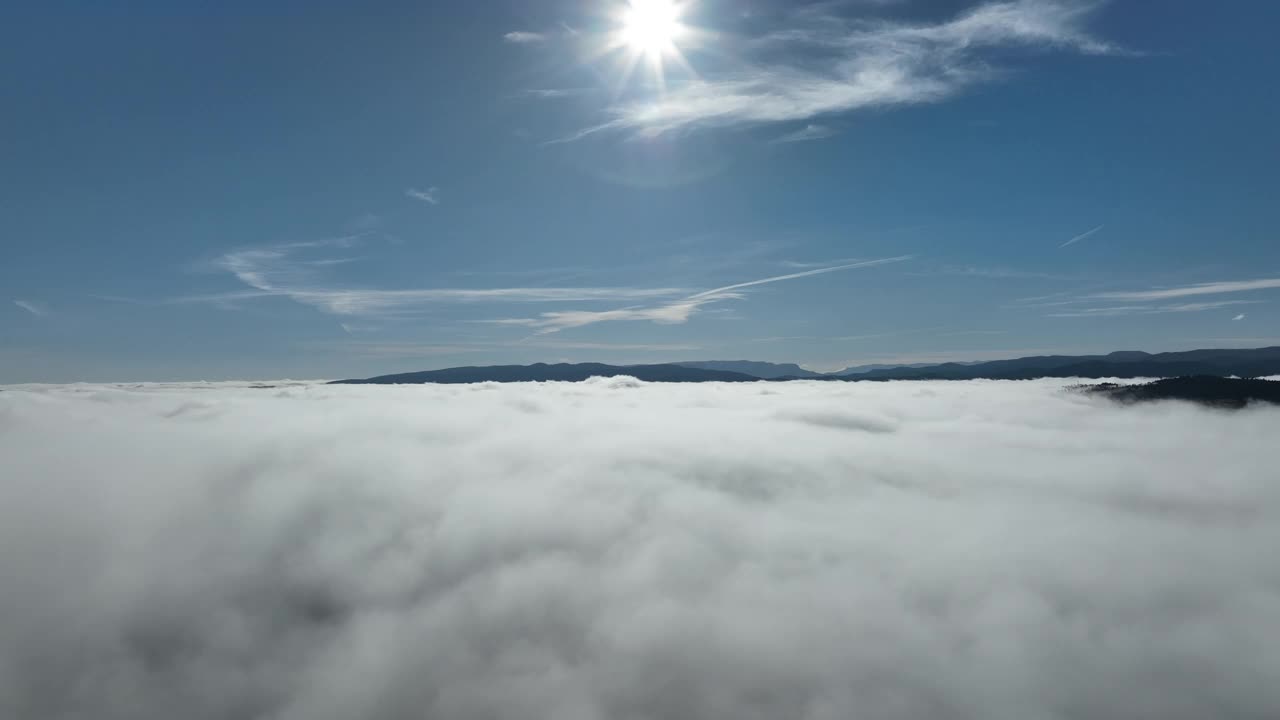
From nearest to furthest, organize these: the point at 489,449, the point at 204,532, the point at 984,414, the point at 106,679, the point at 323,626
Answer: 1. the point at 106,679
2. the point at 323,626
3. the point at 204,532
4. the point at 489,449
5. the point at 984,414

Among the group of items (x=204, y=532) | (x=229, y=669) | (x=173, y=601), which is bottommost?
(x=229, y=669)

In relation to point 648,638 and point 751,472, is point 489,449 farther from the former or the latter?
point 648,638

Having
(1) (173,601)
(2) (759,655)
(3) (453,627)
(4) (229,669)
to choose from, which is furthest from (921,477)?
(1) (173,601)

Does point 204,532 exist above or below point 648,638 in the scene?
above

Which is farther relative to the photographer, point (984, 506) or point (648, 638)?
point (984, 506)

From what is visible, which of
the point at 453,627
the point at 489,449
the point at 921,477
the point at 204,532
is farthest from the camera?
the point at 489,449

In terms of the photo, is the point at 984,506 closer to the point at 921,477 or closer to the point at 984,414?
the point at 921,477
